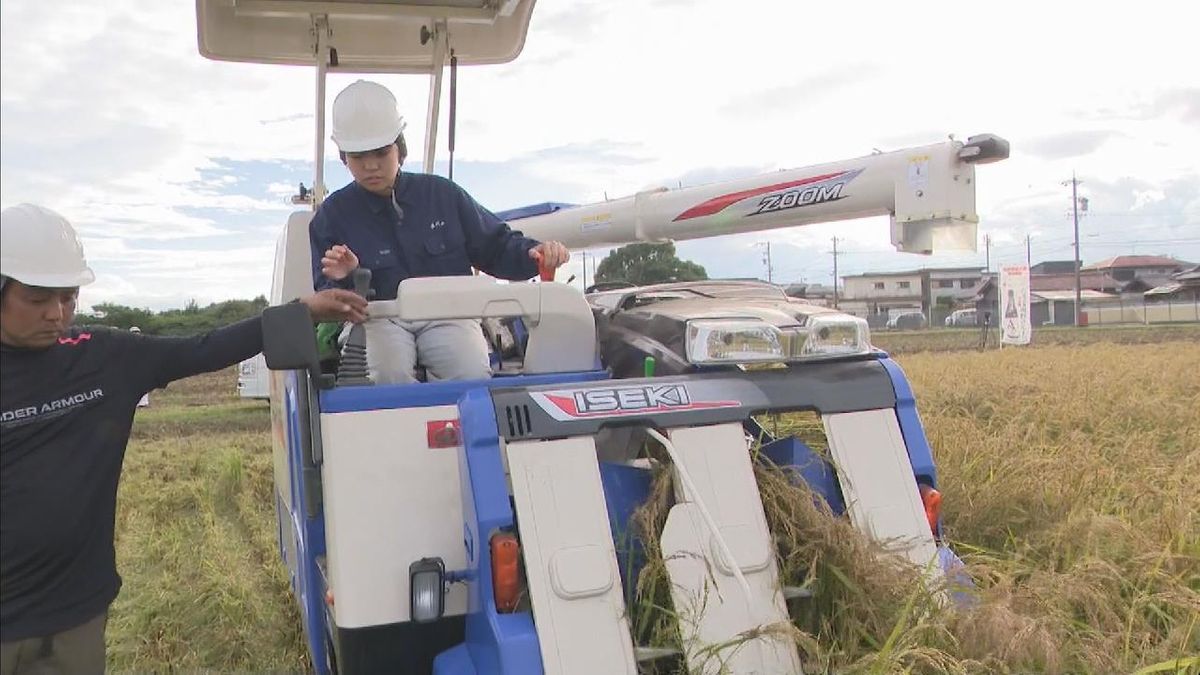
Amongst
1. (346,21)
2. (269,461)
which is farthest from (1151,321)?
(346,21)

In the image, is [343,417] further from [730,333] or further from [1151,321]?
[1151,321]

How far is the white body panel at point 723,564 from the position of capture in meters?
2.30

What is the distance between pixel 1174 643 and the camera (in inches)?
103

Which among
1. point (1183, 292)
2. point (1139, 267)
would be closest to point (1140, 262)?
point (1139, 267)

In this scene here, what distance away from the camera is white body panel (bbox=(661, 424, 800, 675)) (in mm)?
2299

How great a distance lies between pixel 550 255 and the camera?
3576 millimetres

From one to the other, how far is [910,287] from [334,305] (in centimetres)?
8203

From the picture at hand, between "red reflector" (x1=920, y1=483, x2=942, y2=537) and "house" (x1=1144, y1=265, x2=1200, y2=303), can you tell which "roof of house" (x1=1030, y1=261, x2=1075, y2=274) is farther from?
"red reflector" (x1=920, y1=483, x2=942, y2=537)

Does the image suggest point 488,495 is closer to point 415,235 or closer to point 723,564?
point 723,564

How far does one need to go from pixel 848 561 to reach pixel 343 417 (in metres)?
1.40

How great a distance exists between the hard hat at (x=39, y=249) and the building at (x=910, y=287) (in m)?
70.8

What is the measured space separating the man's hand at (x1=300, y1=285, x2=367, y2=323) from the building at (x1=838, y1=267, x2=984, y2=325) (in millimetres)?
70176

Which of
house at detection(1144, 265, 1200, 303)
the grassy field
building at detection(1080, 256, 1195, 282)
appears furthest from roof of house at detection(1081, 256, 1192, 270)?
the grassy field

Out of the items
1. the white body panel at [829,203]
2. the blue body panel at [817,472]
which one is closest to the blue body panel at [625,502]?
the blue body panel at [817,472]
